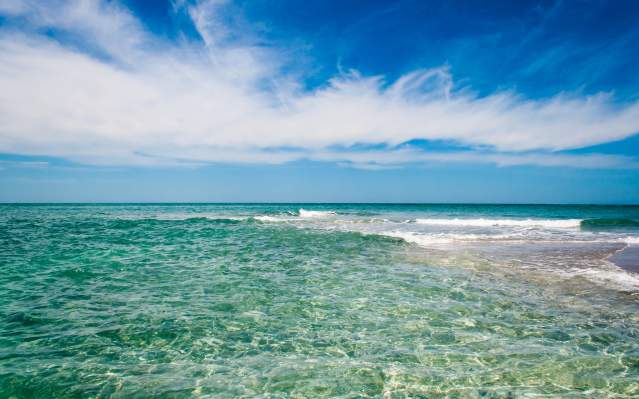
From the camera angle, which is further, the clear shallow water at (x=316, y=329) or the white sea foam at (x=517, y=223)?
the white sea foam at (x=517, y=223)

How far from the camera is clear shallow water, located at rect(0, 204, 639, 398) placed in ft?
15.4

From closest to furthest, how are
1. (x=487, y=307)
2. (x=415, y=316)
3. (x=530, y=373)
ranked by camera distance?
(x=530, y=373) < (x=415, y=316) < (x=487, y=307)

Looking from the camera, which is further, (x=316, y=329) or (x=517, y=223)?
(x=517, y=223)

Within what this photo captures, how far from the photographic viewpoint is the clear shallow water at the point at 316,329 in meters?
4.70

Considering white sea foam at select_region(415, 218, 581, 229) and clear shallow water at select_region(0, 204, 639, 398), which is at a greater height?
white sea foam at select_region(415, 218, 581, 229)

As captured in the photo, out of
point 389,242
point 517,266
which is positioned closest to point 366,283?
point 517,266

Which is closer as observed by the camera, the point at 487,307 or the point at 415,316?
the point at 415,316

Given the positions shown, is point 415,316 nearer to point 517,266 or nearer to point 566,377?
point 566,377

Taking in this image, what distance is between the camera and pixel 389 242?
18.8m

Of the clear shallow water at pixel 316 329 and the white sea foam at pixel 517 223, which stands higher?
the white sea foam at pixel 517 223

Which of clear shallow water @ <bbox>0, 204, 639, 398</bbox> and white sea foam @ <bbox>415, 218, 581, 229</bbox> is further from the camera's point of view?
white sea foam @ <bbox>415, 218, 581, 229</bbox>

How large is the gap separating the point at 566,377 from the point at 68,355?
7.24 m

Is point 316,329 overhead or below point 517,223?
below

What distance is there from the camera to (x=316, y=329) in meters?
6.52
